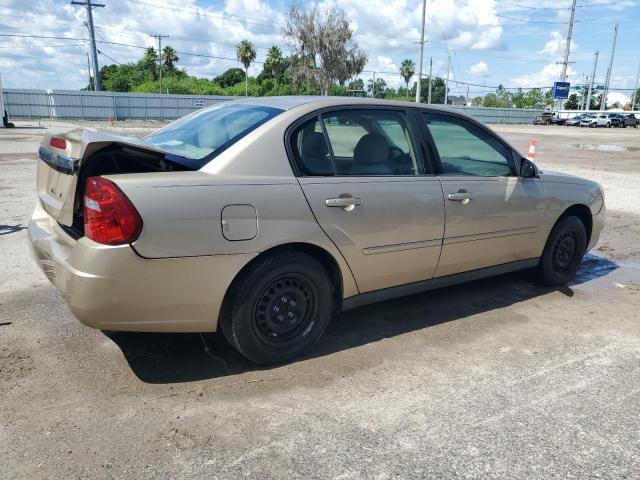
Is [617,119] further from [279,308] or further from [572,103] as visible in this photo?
[279,308]

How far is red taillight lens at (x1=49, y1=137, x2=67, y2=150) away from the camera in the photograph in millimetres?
3344

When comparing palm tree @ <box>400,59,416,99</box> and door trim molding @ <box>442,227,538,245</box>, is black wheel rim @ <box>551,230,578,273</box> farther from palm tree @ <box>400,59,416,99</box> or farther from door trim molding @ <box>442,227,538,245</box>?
palm tree @ <box>400,59,416,99</box>

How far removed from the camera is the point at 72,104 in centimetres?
3988

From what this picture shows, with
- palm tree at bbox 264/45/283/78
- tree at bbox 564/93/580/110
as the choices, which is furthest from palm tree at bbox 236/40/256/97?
tree at bbox 564/93/580/110

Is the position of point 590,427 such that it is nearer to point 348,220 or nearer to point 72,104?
point 348,220

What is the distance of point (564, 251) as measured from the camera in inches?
204

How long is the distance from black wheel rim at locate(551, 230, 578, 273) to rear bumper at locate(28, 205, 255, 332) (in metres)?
3.24

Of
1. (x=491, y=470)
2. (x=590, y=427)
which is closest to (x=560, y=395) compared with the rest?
(x=590, y=427)

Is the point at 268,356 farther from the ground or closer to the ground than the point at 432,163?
closer to the ground

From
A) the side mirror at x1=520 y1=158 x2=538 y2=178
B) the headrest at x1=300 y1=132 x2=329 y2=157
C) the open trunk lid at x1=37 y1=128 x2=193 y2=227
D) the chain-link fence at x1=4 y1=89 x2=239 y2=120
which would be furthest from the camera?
the chain-link fence at x1=4 y1=89 x2=239 y2=120

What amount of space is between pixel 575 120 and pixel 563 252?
64.3 m

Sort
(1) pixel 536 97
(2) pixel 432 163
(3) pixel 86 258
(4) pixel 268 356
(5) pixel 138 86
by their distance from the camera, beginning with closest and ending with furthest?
(3) pixel 86 258
(4) pixel 268 356
(2) pixel 432 163
(5) pixel 138 86
(1) pixel 536 97

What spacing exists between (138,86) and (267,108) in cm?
7868

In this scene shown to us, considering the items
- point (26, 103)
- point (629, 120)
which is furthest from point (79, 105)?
point (629, 120)
